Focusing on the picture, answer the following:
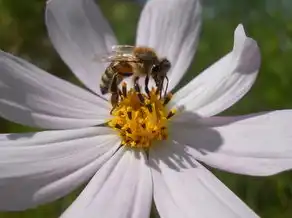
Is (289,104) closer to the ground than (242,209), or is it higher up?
higher up

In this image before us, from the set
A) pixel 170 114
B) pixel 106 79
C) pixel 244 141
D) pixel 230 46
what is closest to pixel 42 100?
pixel 106 79

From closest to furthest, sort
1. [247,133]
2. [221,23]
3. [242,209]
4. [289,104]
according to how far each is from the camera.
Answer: [242,209] → [247,133] → [289,104] → [221,23]

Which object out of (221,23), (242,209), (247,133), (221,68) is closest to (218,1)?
(221,23)

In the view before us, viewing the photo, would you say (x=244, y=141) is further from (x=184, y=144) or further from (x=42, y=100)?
(x=42, y=100)

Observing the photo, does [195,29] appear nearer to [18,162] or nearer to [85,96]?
[85,96]

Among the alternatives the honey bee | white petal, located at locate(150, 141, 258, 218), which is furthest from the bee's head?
white petal, located at locate(150, 141, 258, 218)

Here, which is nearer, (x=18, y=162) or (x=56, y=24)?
(x=18, y=162)

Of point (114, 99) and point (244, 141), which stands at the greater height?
point (114, 99)
